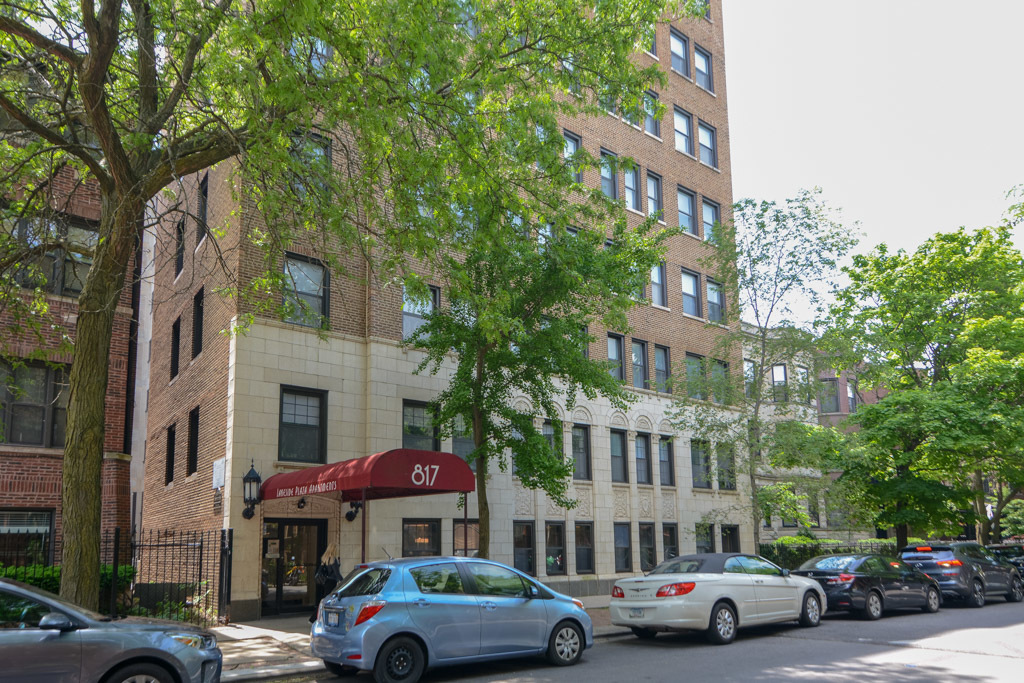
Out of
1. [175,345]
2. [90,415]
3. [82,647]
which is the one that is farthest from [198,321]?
[82,647]

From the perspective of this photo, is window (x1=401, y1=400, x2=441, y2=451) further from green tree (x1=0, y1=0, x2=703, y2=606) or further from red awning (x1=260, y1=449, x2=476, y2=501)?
green tree (x1=0, y1=0, x2=703, y2=606)

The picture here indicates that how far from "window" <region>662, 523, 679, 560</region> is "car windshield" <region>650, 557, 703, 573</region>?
13245 millimetres

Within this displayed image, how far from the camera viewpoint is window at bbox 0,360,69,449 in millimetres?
16781

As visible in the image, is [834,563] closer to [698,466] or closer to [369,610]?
[698,466]

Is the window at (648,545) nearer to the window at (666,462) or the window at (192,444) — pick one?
the window at (666,462)

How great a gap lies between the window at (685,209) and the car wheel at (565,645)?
21.2 metres

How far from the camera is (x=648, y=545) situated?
87.8 feet

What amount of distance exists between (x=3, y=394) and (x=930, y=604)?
20.6 m

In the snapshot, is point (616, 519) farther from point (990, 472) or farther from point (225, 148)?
point (225, 148)

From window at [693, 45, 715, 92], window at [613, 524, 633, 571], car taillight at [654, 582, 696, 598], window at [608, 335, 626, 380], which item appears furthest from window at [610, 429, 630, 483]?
window at [693, 45, 715, 92]

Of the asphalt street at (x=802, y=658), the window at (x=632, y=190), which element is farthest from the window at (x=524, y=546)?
the window at (x=632, y=190)

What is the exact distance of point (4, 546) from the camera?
16.2 m

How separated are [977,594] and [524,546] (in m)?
11.4

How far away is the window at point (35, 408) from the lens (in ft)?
55.1
